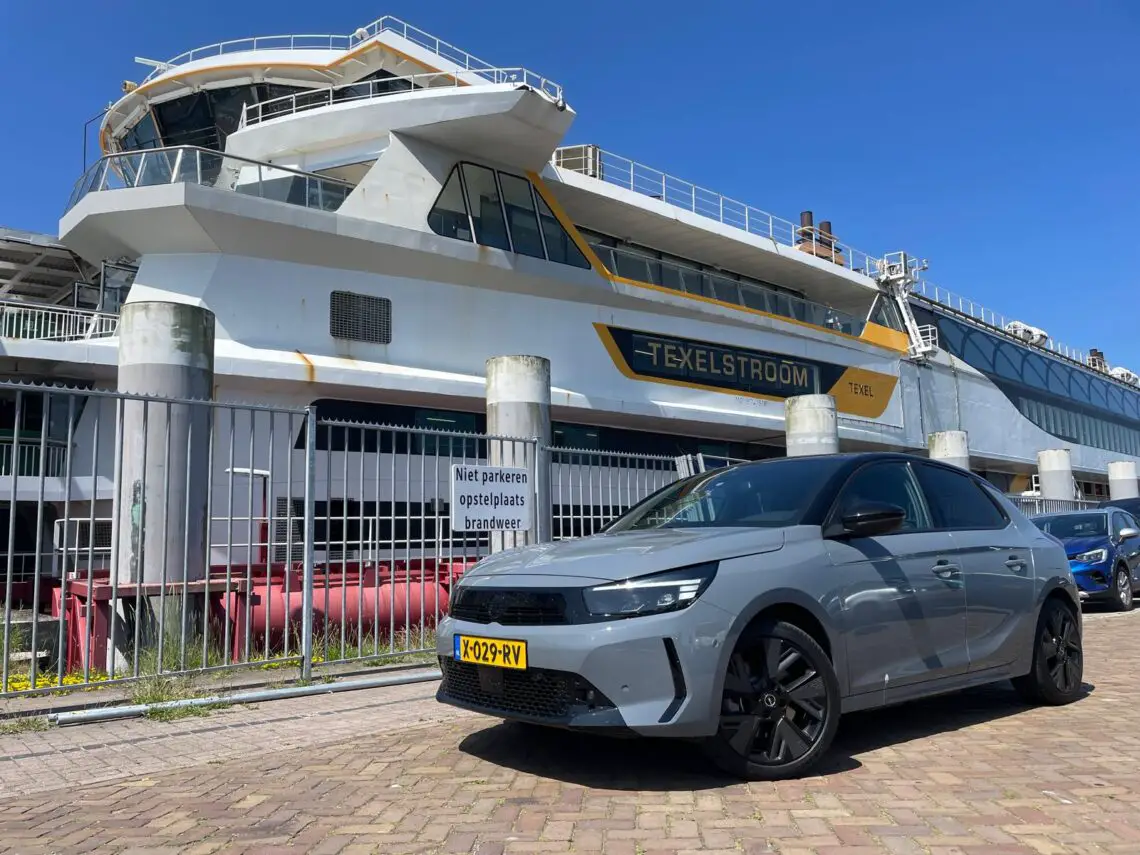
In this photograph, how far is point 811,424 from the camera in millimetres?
16328

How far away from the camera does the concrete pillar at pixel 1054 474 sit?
25812mm

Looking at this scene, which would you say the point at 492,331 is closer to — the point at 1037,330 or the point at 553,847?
the point at 553,847

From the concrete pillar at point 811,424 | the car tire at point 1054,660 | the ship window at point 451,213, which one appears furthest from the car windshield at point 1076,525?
the ship window at point 451,213

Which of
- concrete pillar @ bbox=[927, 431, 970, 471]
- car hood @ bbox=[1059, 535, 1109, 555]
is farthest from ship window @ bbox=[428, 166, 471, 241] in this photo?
concrete pillar @ bbox=[927, 431, 970, 471]

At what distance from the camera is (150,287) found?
12211 mm

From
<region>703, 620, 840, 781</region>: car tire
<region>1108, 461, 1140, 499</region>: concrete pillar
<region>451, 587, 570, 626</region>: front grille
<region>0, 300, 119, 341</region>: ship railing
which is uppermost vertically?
<region>0, 300, 119, 341</region>: ship railing

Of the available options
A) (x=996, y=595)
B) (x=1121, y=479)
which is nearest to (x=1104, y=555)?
(x=996, y=595)

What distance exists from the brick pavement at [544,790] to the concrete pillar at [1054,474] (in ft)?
75.4

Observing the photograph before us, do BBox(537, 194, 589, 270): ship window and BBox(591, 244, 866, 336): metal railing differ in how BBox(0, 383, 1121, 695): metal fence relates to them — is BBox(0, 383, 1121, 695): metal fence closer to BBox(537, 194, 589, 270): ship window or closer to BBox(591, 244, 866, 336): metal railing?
BBox(537, 194, 589, 270): ship window

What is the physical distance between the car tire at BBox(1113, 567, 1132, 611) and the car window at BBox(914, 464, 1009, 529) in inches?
316

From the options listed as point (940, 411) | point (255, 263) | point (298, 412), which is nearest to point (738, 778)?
point (298, 412)

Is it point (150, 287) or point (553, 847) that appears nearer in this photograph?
point (553, 847)

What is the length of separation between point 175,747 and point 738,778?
2.99m

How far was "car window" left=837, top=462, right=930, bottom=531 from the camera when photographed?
477cm
